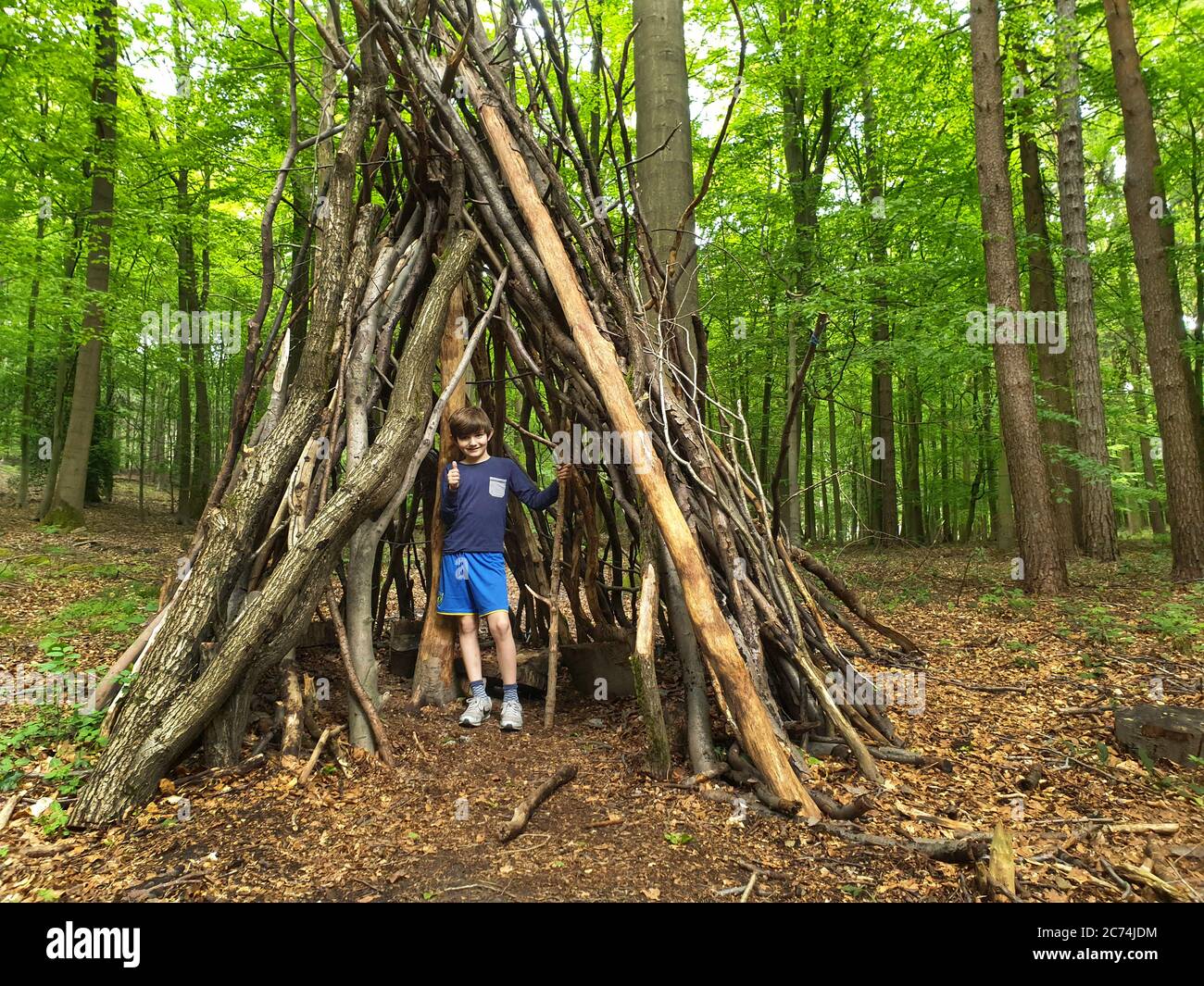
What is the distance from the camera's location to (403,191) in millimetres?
4395

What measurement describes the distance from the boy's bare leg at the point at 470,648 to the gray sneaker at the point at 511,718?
226 mm

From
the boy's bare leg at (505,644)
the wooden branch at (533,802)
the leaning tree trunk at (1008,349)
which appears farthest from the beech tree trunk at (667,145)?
the leaning tree trunk at (1008,349)

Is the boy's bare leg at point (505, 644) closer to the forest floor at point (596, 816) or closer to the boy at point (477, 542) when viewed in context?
the boy at point (477, 542)

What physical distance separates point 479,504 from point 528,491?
27cm

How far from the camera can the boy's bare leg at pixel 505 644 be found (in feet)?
11.0

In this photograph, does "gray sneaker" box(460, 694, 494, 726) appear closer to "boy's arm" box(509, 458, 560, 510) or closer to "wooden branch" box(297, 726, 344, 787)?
"wooden branch" box(297, 726, 344, 787)

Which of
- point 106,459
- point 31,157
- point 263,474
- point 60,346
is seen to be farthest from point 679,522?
point 106,459

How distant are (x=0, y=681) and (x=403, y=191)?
366 cm

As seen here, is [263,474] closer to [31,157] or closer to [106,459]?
[31,157]

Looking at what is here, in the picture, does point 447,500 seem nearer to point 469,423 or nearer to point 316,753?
point 469,423

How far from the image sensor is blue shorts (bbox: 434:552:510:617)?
3430 millimetres

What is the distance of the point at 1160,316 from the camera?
6859 mm

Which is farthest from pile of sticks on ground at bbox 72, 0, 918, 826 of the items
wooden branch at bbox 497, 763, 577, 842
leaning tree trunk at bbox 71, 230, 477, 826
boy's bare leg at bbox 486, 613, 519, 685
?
wooden branch at bbox 497, 763, 577, 842

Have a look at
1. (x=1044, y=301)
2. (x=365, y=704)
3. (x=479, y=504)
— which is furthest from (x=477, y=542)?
(x=1044, y=301)
